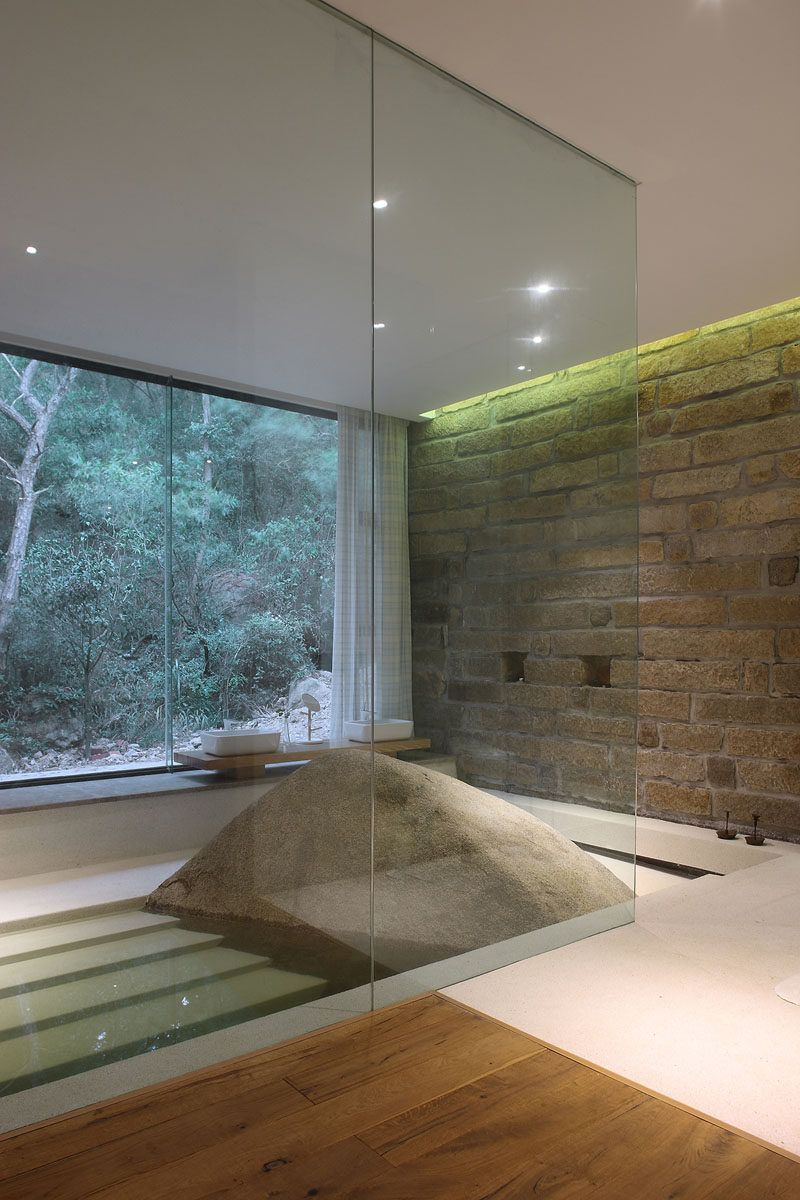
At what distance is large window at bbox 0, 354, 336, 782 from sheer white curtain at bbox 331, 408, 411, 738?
2.3 inches

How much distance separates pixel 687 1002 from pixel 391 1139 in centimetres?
96

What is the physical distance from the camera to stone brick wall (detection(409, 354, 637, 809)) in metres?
2.41

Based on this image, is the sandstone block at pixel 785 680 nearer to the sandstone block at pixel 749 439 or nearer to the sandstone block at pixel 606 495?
the sandstone block at pixel 749 439

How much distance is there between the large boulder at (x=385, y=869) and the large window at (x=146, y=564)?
246 mm

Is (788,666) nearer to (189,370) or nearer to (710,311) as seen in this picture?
(710,311)

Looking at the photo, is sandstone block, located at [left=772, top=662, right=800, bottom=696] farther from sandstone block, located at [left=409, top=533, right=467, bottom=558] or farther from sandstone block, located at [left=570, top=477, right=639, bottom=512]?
sandstone block, located at [left=409, top=533, right=467, bottom=558]

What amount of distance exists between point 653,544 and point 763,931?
2216 millimetres

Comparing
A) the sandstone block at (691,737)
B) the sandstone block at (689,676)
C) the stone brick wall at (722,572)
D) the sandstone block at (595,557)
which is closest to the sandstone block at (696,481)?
the stone brick wall at (722,572)

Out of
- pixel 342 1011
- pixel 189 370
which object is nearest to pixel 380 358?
pixel 189 370

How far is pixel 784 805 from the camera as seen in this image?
4023 mm

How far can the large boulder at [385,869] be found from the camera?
1925mm

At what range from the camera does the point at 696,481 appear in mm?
4383

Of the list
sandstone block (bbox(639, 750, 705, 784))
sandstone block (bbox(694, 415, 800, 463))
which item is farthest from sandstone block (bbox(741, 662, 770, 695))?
sandstone block (bbox(694, 415, 800, 463))

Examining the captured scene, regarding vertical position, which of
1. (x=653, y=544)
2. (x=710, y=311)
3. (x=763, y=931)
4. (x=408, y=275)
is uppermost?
(x=710, y=311)
